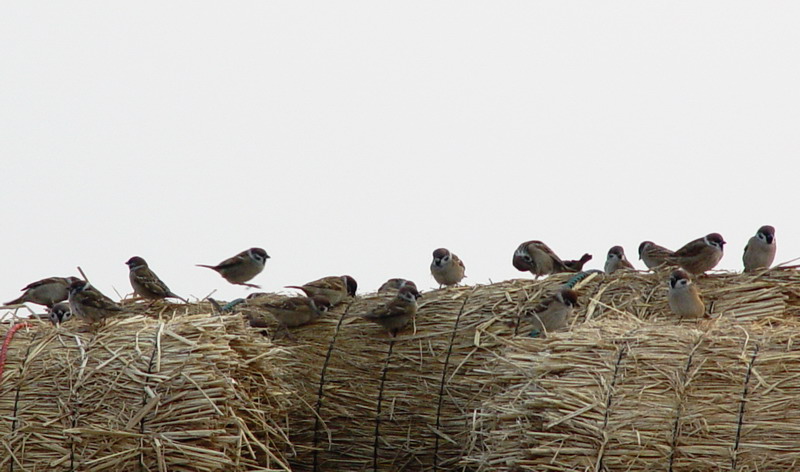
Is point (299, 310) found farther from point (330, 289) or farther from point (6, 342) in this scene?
point (6, 342)

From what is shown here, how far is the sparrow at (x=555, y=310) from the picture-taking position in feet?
25.1

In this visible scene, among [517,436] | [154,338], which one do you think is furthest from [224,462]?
[517,436]

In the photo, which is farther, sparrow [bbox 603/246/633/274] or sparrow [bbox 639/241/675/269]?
sparrow [bbox 603/246/633/274]

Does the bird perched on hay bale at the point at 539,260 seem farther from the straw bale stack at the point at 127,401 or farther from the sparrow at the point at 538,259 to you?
the straw bale stack at the point at 127,401

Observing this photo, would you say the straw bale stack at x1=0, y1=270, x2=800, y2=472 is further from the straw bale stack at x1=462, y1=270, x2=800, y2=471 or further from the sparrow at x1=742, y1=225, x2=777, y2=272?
the sparrow at x1=742, y1=225, x2=777, y2=272

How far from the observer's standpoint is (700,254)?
29.0 ft

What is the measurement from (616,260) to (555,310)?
3.29m

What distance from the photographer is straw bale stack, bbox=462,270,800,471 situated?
5.25 metres

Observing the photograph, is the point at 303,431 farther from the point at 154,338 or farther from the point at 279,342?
the point at 154,338

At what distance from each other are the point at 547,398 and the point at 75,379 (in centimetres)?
252

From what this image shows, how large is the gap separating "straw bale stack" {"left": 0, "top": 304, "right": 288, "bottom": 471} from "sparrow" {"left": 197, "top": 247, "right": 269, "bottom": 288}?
14.6 feet

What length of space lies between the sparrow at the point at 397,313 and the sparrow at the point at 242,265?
10.4ft

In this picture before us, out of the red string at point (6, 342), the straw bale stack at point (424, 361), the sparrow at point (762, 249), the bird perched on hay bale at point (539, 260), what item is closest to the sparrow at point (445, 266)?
the bird perched on hay bale at point (539, 260)

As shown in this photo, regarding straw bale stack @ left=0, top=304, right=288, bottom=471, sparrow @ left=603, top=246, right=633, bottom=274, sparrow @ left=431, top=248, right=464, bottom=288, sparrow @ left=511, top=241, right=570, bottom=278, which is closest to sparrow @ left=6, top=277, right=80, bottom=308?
sparrow @ left=431, top=248, right=464, bottom=288
